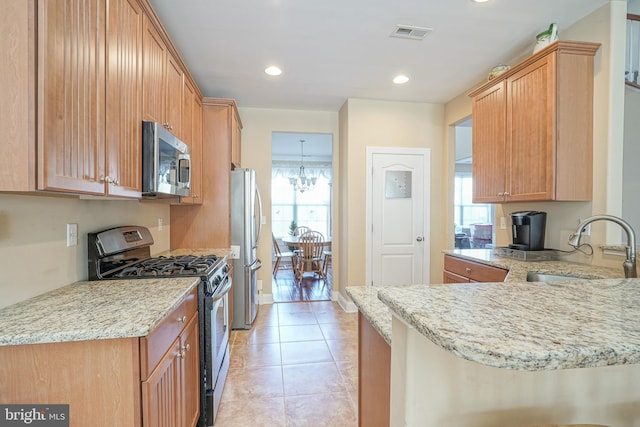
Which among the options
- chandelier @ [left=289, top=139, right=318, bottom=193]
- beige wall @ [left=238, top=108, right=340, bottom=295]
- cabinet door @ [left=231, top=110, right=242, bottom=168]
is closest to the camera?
cabinet door @ [left=231, top=110, right=242, bottom=168]

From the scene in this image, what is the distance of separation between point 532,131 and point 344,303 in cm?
269

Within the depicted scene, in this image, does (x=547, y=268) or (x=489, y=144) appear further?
(x=489, y=144)

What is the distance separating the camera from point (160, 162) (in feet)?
6.09

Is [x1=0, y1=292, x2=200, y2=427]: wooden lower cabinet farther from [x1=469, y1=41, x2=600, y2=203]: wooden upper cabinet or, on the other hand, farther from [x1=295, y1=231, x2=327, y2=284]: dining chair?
[x1=295, y1=231, x2=327, y2=284]: dining chair

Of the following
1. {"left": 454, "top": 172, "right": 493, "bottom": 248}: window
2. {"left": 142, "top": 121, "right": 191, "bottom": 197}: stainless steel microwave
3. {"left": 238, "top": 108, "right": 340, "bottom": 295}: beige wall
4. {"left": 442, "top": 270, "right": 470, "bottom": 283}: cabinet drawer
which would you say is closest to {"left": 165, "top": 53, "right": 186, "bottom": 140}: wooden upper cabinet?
{"left": 142, "top": 121, "right": 191, "bottom": 197}: stainless steel microwave

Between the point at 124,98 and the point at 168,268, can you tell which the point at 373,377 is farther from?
the point at 124,98

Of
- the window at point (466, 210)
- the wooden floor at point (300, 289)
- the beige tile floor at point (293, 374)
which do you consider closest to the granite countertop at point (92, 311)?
the beige tile floor at point (293, 374)

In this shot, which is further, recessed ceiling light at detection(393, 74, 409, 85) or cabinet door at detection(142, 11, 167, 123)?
recessed ceiling light at detection(393, 74, 409, 85)

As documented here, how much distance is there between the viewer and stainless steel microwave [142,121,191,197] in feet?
5.76

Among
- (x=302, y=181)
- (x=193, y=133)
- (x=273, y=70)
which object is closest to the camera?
(x=193, y=133)

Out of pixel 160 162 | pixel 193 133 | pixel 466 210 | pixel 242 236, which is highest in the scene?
pixel 193 133

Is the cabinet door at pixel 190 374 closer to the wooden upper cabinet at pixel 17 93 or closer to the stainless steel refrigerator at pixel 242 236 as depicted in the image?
the wooden upper cabinet at pixel 17 93

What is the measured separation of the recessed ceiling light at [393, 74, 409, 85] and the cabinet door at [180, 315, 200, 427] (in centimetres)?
286

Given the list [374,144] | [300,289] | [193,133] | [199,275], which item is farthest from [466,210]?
[199,275]
